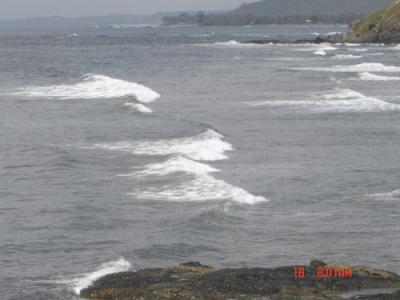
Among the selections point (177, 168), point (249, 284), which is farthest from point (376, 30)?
point (249, 284)

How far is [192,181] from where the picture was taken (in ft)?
104

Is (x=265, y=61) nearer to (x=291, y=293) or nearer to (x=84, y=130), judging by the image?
(x=84, y=130)

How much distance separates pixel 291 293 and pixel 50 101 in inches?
1679

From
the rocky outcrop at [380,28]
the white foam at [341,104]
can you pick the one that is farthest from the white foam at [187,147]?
the rocky outcrop at [380,28]

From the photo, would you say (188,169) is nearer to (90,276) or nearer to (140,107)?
(90,276)

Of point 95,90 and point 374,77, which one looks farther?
point 374,77

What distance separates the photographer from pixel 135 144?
131 feet

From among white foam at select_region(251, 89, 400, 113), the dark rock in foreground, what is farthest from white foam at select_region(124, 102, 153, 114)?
the dark rock in foreground

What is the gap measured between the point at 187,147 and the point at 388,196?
1114 centimetres

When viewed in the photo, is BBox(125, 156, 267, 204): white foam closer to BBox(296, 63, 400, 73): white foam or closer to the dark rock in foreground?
the dark rock in foreground

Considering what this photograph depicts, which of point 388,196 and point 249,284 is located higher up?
point 249,284

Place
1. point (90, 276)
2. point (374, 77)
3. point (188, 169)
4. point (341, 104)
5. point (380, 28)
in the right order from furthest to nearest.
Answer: point (380, 28)
point (374, 77)
point (341, 104)
point (188, 169)
point (90, 276)
